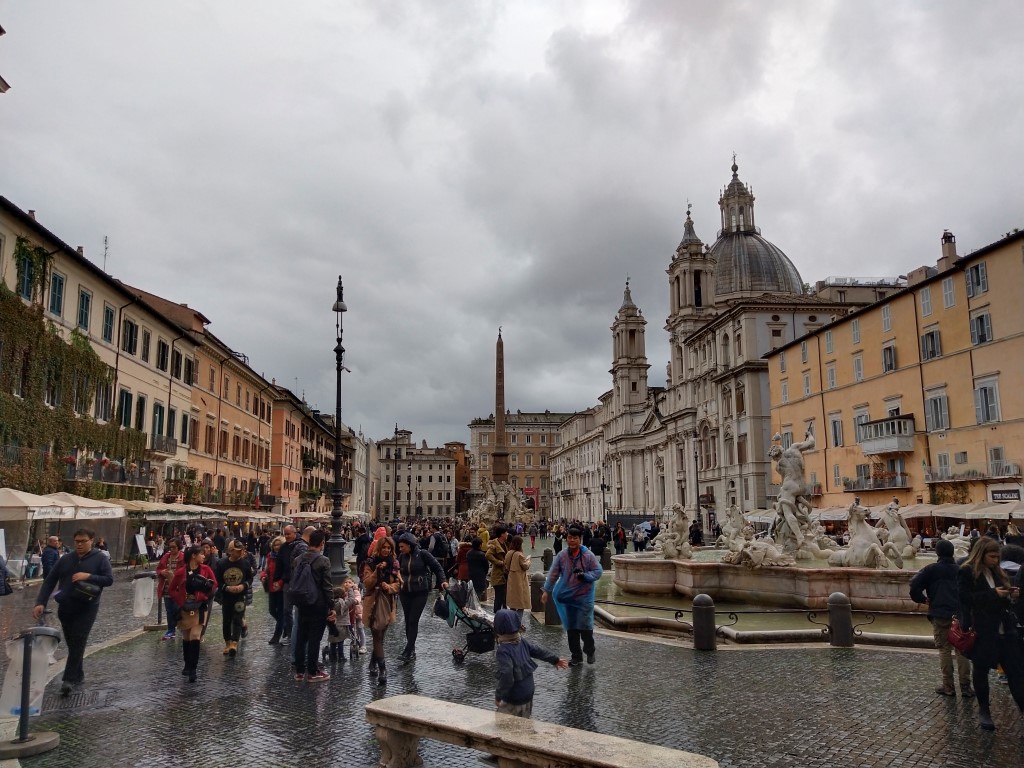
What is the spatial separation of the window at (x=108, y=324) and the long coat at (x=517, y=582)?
74.4 feet


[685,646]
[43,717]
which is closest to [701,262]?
[685,646]

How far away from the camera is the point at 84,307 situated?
2630 cm

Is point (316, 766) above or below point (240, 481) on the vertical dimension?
below

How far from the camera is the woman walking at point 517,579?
1103 cm

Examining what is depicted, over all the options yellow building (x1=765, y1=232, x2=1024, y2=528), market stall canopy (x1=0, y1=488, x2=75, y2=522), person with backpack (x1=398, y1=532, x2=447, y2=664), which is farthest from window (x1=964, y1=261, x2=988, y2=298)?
market stall canopy (x1=0, y1=488, x2=75, y2=522)

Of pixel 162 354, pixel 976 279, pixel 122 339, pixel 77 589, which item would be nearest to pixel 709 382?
pixel 976 279

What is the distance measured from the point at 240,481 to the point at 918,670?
4166 cm

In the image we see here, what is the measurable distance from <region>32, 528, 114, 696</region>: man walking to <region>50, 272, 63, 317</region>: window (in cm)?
1927

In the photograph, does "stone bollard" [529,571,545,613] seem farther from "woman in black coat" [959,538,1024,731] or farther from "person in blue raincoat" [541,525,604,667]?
"woman in black coat" [959,538,1024,731]

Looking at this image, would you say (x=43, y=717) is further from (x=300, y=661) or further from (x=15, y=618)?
(x=15, y=618)

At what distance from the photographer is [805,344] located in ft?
150

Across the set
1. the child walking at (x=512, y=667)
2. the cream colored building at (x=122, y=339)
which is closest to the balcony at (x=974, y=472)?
the child walking at (x=512, y=667)

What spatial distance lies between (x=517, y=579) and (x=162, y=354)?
1082 inches

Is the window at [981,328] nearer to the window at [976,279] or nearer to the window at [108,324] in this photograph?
the window at [976,279]
